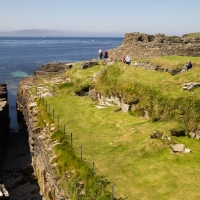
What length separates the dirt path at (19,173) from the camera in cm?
2295

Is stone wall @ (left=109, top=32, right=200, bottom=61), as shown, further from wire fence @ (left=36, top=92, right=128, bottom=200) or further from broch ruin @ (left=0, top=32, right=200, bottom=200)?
wire fence @ (left=36, top=92, right=128, bottom=200)

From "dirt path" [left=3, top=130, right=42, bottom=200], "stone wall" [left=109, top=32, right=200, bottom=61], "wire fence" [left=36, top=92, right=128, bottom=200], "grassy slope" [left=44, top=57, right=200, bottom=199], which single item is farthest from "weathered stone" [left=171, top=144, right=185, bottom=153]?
"stone wall" [left=109, top=32, right=200, bottom=61]

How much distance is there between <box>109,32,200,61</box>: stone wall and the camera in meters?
37.0

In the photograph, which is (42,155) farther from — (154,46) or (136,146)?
(154,46)

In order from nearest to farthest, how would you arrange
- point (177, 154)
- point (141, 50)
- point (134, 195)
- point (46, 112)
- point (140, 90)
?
point (134, 195), point (177, 154), point (140, 90), point (46, 112), point (141, 50)

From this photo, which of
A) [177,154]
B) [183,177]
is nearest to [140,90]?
[177,154]

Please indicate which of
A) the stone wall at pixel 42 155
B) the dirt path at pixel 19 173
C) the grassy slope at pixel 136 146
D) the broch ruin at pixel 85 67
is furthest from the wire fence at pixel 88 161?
the dirt path at pixel 19 173

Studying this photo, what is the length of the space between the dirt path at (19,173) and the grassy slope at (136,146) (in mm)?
6819

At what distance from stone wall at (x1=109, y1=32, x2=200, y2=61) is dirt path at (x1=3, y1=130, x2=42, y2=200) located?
17.1m

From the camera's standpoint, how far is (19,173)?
26844 millimetres

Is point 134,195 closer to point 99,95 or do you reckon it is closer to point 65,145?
point 65,145

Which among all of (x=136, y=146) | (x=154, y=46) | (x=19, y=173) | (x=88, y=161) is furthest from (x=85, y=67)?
(x=88, y=161)

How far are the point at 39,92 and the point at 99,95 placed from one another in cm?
841

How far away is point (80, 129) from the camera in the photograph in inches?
820
